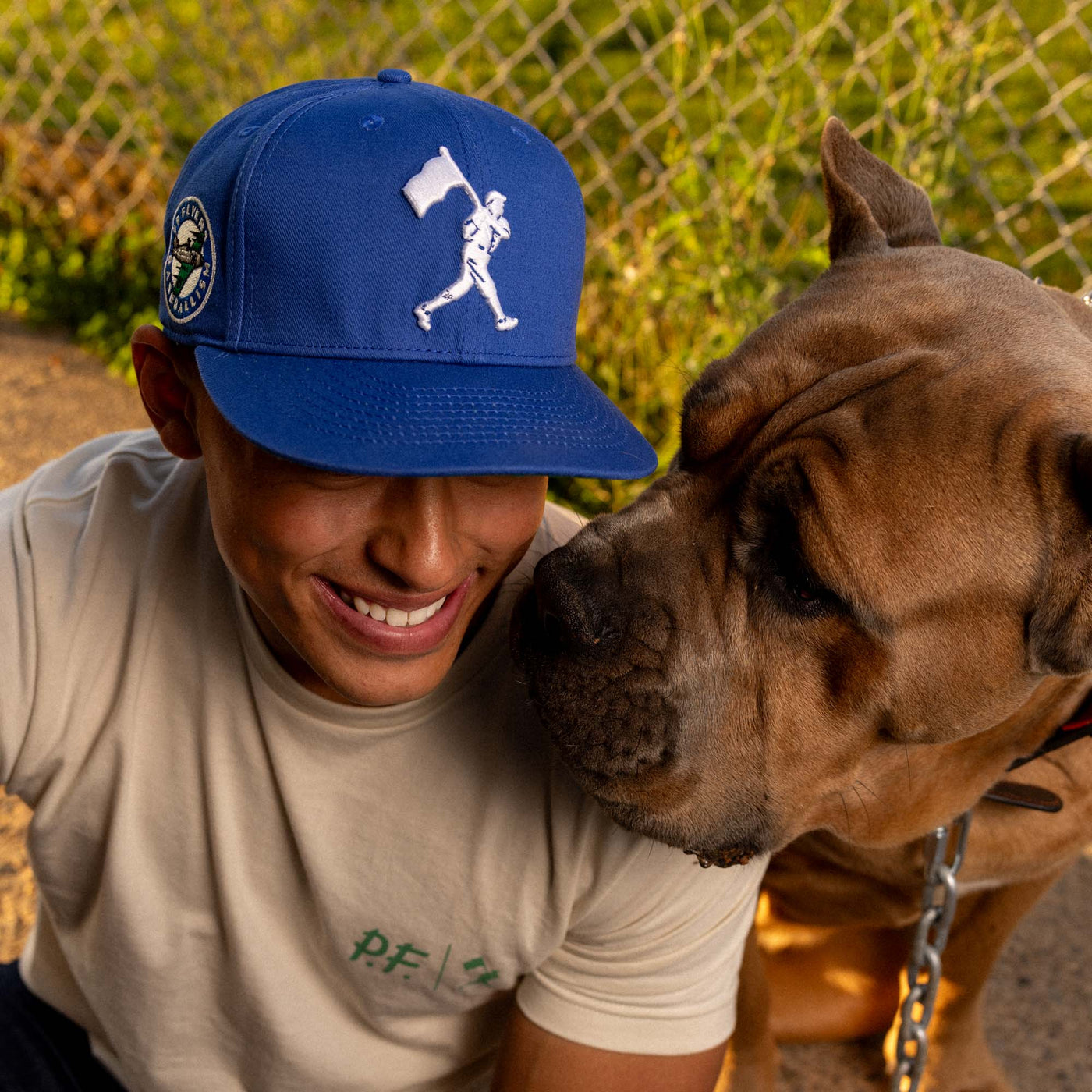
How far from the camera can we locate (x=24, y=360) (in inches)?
197

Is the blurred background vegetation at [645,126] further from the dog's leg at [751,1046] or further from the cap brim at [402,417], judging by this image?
the cap brim at [402,417]

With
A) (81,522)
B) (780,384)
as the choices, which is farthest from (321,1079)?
(780,384)

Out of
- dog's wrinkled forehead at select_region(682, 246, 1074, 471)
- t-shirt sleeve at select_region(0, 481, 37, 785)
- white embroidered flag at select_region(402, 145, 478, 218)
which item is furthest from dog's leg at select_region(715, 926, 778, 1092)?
white embroidered flag at select_region(402, 145, 478, 218)

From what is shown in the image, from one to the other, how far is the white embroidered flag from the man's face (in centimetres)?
34

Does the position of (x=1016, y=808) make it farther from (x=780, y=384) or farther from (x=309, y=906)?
(x=309, y=906)

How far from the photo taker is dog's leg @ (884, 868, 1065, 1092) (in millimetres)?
2570

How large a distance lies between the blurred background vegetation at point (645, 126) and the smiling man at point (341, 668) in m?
2.06

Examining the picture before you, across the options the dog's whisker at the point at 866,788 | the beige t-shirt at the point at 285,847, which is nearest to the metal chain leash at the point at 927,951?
the dog's whisker at the point at 866,788

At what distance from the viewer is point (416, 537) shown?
1561mm

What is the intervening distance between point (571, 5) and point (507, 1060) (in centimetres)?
584

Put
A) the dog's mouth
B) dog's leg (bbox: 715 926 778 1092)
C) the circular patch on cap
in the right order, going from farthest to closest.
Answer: dog's leg (bbox: 715 926 778 1092), the dog's mouth, the circular patch on cap

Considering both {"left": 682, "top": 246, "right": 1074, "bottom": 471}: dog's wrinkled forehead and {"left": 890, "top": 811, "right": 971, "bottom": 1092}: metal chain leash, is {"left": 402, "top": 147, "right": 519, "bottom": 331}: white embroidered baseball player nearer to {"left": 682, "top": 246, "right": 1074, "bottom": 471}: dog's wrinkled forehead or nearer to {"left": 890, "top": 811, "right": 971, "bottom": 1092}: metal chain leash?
{"left": 682, "top": 246, "right": 1074, "bottom": 471}: dog's wrinkled forehead

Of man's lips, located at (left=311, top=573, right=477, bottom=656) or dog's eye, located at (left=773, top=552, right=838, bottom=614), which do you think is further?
dog's eye, located at (left=773, top=552, right=838, bottom=614)

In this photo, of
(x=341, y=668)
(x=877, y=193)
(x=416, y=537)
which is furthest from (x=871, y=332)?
(x=341, y=668)
